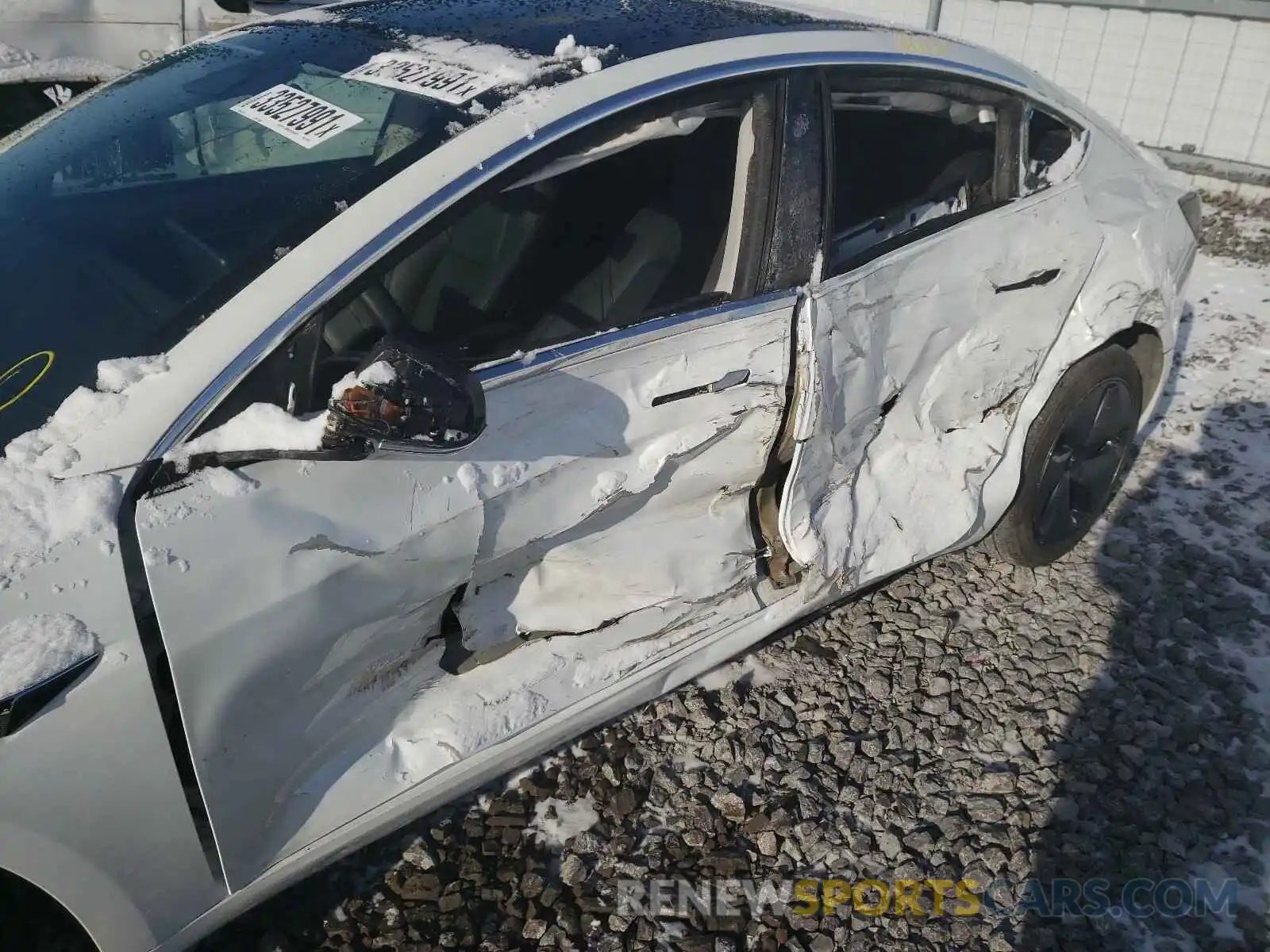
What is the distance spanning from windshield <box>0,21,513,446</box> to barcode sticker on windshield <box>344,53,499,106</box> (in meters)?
0.01

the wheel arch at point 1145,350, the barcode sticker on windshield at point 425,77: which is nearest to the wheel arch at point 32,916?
the barcode sticker on windshield at point 425,77

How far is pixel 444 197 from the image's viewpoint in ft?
5.42

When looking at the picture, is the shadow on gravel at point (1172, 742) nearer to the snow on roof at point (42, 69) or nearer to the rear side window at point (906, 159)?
the rear side window at point (906, 159)

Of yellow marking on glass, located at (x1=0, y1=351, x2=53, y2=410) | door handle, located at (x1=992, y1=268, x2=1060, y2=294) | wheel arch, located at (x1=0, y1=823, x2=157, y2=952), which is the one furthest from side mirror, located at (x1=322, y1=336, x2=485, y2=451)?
door handle, located at (x1=992, y1=268, x2=1060, y2=294)

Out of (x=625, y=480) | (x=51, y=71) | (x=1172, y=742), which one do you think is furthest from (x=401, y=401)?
(x=51, y=71)

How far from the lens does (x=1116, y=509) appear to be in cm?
348

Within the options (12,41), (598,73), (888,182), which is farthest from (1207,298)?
(12,41)

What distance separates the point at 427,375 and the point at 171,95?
3.86ft

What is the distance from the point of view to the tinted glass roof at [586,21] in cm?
200

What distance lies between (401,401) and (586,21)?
43.5 inches

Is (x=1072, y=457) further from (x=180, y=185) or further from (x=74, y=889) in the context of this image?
(x=74, y=889)

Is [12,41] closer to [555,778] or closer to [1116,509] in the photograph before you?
[555,778]

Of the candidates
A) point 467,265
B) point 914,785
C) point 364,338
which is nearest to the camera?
point 364,338

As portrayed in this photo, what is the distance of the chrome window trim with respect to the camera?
4.81ft
